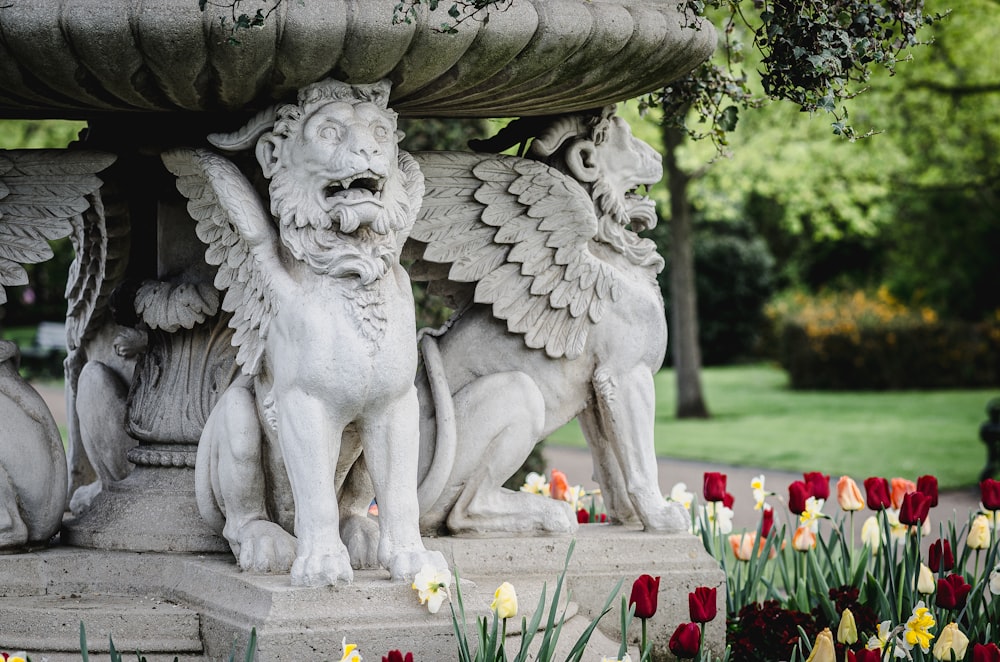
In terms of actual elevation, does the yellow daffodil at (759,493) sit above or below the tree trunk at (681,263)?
below

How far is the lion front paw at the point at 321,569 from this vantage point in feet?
11.3

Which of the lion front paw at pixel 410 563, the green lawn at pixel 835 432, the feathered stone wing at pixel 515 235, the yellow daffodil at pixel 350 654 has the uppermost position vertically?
the feathered stone wing at pixel 515 235

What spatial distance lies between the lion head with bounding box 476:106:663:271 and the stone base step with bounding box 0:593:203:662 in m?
1.92

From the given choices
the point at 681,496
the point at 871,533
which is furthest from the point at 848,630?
the point at 681,496

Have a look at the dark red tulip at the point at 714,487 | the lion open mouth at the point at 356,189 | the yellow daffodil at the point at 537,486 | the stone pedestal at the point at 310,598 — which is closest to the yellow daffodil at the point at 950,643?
the stone pedestal at the point at 310,598

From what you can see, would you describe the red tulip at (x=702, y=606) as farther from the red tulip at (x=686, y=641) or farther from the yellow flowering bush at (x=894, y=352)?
the yellow flowering bush at (x=894, y=352)

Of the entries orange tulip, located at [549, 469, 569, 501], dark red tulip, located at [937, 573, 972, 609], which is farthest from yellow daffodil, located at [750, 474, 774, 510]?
dark red tulip, located at [937, 573, 972, 609]

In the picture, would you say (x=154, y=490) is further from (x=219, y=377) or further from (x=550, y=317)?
(x=550, y=317)

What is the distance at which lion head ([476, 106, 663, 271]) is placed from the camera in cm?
439

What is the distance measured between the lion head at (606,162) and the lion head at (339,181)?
880 millimetres

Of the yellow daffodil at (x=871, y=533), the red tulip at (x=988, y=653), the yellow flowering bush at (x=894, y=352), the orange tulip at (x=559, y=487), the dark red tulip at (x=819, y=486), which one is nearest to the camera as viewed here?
the red tulip at (x=988, y=653)

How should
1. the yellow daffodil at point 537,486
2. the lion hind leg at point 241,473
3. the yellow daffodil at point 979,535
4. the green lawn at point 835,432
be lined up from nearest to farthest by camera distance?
1. the lion hind leg at point 241,473
2. the yellow daffodil at point 979,535
3. the yellow daffodil at point 537,486
4. the green lawn at point 835,432

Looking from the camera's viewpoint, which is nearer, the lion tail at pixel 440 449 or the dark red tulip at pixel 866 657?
the dark red tulip at pixel 866 657

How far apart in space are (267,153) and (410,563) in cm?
126
